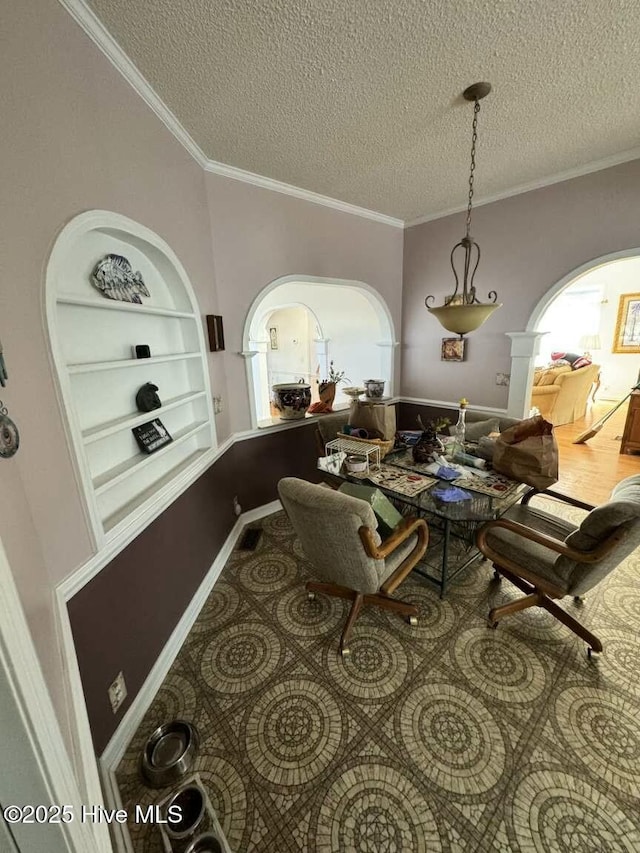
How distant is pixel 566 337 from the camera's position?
24.7 ft

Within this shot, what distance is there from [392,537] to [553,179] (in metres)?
3.25

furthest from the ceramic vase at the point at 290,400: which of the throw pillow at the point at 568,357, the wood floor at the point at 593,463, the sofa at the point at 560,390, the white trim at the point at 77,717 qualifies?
the throw pillow at the point at 568,357

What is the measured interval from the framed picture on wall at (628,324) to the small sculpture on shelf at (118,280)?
28.3ft

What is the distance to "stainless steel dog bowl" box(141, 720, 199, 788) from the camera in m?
1.27

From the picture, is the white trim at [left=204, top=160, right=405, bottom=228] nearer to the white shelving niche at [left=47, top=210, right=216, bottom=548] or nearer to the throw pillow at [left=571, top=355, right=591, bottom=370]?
the white shelving niche at [left=47, top=210, right=216, bottom=548]

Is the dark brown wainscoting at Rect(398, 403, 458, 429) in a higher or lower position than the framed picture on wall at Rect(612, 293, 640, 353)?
lower

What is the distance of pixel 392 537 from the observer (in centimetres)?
170

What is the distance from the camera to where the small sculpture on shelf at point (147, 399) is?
176 cm

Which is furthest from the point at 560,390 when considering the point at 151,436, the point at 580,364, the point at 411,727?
the point at 151,436

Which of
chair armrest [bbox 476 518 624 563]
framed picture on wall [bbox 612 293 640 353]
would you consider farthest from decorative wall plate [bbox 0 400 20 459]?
framed picture on wall [bbox 612 293 640 353]

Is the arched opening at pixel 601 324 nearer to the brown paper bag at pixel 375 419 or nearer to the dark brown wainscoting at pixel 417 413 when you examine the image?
the dark brown wainscoting at pixel 417 413

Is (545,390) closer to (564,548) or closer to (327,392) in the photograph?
(327,392)

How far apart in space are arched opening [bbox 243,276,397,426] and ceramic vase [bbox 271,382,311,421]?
0.65ft

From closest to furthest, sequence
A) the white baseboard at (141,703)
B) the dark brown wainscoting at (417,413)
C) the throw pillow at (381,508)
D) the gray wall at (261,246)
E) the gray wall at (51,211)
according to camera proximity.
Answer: the gray wall at (51,211) → the white baseboard at (141,703) → the throw pillow at (381,508) → the gray wall at (261,246) → the dark brown wainscoting at (417,413)
